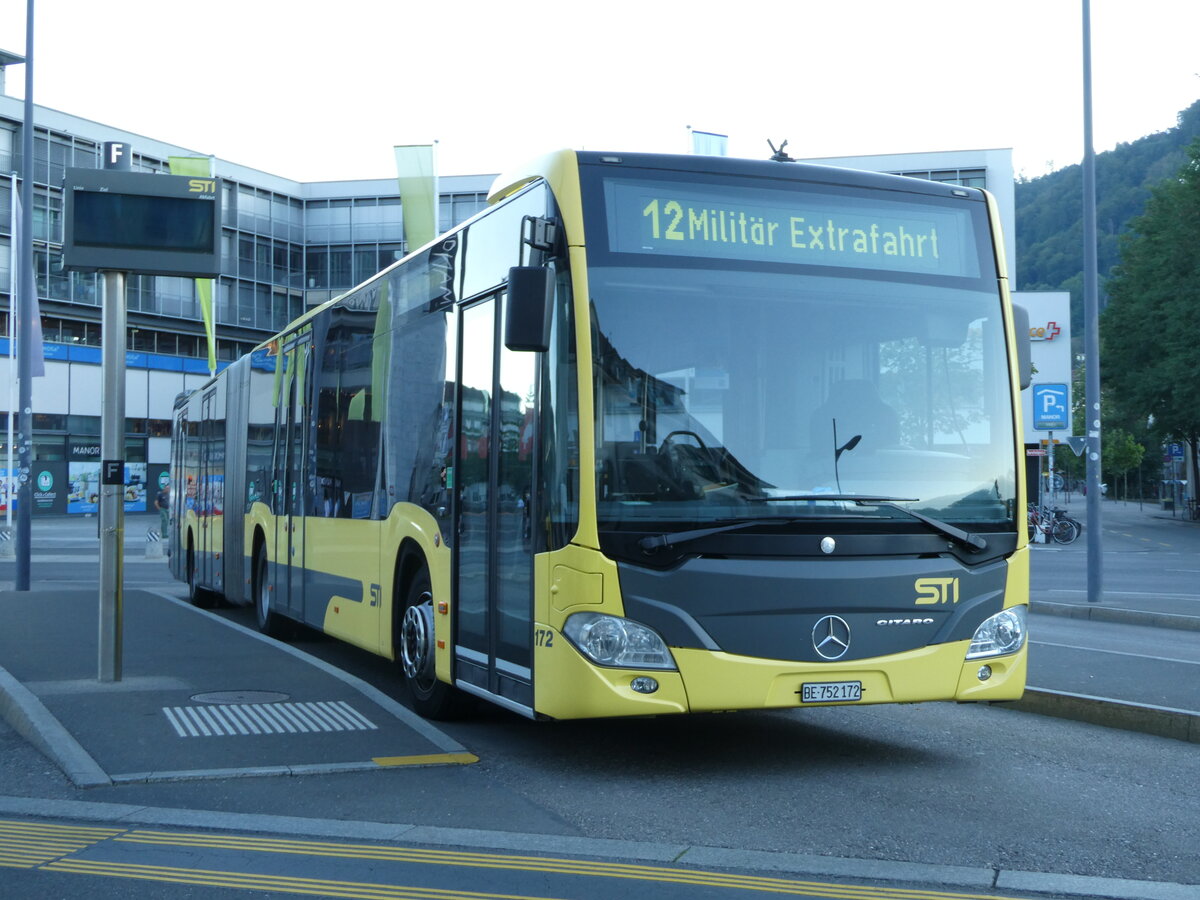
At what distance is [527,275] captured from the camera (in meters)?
6.76

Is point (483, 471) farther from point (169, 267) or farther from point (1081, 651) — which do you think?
point (1081, 651)

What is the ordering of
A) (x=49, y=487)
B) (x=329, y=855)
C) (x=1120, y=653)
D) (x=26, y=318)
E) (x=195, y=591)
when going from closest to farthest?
1. (x=329, y=855)
2. (x=1120, y=653)
3. (x=195, y=591)
4. (x=26, y=318)
5. (x=49, y=487)

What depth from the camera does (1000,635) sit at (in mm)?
7488

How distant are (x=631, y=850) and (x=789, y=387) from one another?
8.36ft

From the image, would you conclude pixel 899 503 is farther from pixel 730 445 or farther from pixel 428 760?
pixel 428 760

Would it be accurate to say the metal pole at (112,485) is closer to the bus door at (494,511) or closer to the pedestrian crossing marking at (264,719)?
the pedestrian crossing marking at (264,719)

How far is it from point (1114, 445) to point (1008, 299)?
108 m

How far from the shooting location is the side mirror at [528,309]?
6691 mm

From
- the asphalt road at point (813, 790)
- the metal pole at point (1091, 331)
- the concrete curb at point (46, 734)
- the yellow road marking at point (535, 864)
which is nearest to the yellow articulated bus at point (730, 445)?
the asphalt road at point (813, 790)

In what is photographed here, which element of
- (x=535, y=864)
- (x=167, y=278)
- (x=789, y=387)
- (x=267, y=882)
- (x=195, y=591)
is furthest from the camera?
(x=167, y=278)

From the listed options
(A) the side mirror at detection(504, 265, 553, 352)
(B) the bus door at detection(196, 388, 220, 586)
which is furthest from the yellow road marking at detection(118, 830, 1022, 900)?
(B) the bus door at detection(196, 388, 220, 586)

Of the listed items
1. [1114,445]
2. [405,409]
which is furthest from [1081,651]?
[1114,445]

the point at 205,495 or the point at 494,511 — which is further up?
the point at 494,511

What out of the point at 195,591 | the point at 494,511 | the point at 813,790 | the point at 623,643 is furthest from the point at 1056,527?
the point at 623,643
